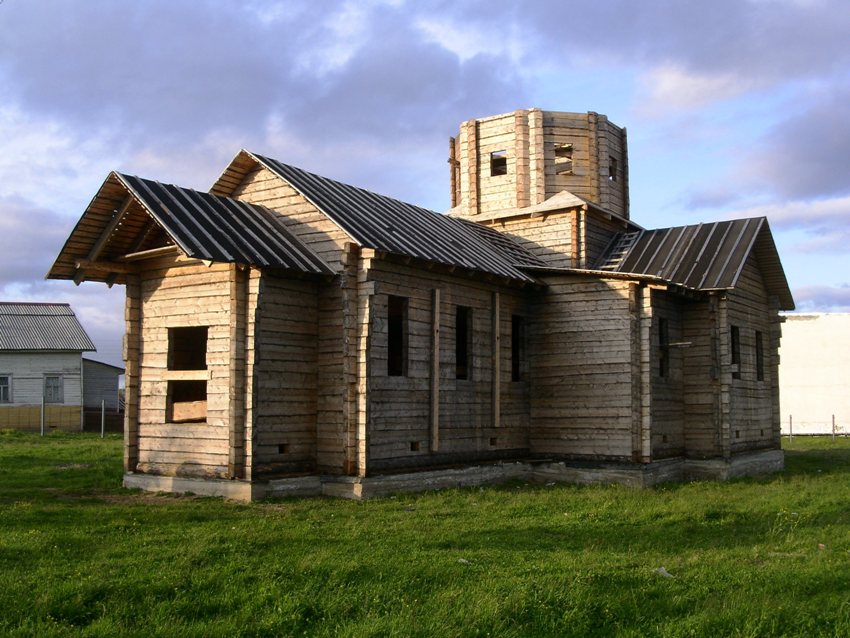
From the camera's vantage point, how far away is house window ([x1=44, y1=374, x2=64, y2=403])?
40.5 m

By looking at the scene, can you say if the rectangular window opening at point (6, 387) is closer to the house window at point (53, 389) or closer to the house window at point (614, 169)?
the house window at point (53, 389)

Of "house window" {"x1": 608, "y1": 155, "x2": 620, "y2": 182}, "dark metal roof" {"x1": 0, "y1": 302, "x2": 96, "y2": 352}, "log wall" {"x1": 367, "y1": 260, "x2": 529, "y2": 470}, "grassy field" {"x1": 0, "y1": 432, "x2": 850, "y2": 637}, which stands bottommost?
"grassy field" {"x1": 0, "y1": 432, "x2": 850, "y2": 637}

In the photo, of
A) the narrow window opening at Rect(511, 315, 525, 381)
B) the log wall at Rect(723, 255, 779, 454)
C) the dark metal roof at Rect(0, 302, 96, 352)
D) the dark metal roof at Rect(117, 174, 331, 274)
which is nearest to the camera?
the dark metal roof at Rect(117, 174, 331, 274)

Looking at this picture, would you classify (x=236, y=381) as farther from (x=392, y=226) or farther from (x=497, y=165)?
(x=497, y=165)

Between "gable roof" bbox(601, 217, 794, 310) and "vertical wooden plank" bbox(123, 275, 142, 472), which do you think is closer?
"vertical wooden plank" bbox(123, 275, 142, 472)

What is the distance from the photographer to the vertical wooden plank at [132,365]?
1800 cm

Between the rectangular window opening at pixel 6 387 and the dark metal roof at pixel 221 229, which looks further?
the rectangular window opening at pixel 6 387

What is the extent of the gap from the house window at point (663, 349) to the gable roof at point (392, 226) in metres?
3.92

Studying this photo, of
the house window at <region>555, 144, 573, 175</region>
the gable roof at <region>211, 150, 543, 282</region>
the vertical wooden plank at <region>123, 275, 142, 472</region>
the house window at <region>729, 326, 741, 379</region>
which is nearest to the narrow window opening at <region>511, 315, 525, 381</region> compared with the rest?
the gable roof at <region>211, 150, 543, 282</region>

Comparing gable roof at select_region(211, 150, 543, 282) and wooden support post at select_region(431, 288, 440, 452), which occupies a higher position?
gable roof at select_region(211, 150, 543, 282)

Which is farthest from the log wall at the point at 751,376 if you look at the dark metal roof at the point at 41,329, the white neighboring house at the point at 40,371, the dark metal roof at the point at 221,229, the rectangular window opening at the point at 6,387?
the rectangular window opening at the point at 6,387

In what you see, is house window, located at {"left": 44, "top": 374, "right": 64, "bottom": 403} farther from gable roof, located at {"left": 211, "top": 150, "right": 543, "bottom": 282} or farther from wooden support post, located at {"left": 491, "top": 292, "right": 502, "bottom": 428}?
wooden support post, located at {"left": 491, "top": 292, "right": 502, "bottom": 428}

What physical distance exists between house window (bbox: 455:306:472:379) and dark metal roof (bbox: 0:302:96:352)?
87.4ft

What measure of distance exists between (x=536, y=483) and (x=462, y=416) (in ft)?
9.43
